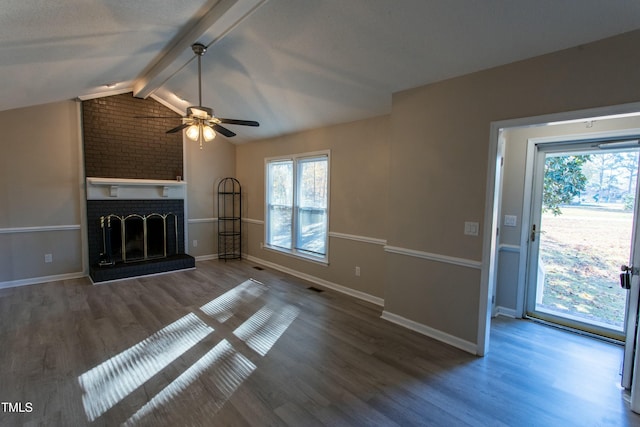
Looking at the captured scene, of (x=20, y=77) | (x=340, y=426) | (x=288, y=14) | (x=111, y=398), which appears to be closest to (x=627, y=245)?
(x=340, y=426)

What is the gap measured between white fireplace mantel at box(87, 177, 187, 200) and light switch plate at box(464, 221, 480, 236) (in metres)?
4.88

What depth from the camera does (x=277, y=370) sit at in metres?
2.57

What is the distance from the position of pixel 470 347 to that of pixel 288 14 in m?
3.35

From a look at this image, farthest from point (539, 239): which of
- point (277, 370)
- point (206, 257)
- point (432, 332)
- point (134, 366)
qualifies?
point (206, 257)

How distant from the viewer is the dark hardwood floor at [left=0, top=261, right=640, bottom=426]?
208cm

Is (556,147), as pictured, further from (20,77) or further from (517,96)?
(20,77)

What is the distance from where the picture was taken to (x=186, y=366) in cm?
262

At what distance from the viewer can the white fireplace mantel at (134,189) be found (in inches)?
196

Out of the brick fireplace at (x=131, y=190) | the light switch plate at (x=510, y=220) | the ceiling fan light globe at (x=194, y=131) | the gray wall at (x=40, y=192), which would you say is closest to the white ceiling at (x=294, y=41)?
the gray wall at (x=40, y=192)

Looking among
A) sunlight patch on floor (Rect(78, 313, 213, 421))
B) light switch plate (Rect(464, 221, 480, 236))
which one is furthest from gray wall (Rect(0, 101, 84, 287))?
light switch plate (Rect(464, 221, 480, 236))

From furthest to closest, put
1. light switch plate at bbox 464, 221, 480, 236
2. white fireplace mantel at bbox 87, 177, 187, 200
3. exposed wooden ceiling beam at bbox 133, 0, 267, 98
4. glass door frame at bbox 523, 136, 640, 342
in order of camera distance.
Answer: white fireplace mantel at bbox 87, 177, 187, 200
glass door frame at bbox 523, 136, 640, 342
light switch plate at bbox 464, 221, 480, 236
exposed wooden ceiling beam at bbox 133, 0, 267, 98

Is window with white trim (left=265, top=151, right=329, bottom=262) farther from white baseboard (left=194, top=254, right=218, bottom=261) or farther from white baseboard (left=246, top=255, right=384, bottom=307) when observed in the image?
white baseboard (left=194, top=254, right=218, bottom=261)

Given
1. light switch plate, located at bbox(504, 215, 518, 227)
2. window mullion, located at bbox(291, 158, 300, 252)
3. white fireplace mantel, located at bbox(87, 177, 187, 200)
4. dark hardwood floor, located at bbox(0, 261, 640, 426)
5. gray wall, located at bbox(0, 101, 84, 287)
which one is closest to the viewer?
dark hardwood floor, located at bbox(0, 261, 640, 426)

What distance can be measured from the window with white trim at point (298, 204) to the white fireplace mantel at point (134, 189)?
67.1 inches
